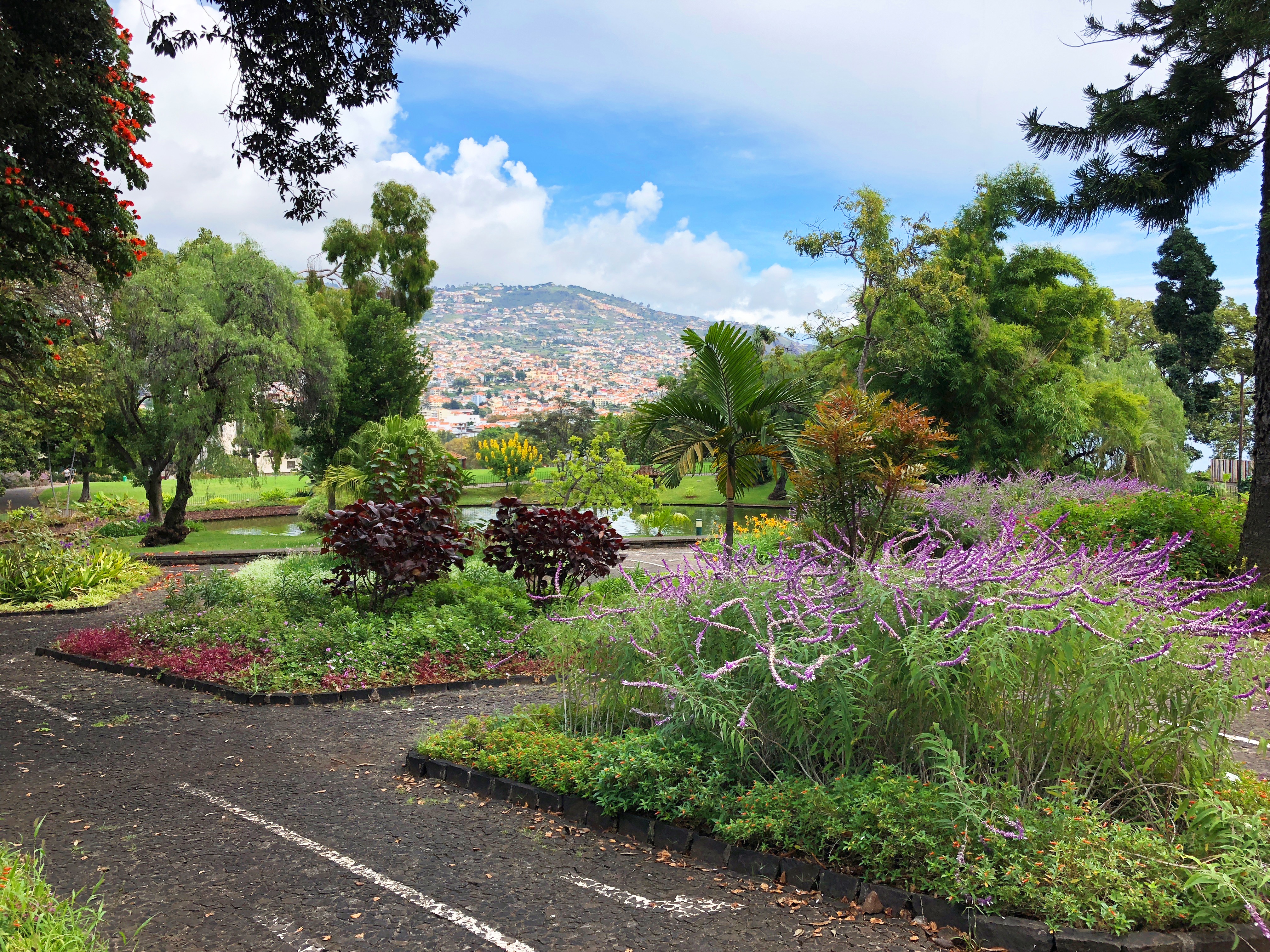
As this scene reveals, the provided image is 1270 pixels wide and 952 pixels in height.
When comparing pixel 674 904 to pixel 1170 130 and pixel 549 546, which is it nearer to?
pixel 549 546

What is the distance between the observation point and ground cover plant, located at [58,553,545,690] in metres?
6.94

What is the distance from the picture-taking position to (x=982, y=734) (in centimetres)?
370

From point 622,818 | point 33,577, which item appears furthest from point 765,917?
point 33,577

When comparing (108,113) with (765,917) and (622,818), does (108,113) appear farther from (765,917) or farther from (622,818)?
(765,917)

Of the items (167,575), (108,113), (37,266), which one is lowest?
(167,575)

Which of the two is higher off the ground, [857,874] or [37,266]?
[37,266]

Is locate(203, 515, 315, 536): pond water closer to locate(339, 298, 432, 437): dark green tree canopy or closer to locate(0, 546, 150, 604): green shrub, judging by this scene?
locate(339, 298, 432, 437): dark green tree canopy

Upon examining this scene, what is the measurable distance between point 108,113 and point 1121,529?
12.0 m

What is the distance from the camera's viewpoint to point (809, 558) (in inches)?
177

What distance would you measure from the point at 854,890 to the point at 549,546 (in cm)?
574

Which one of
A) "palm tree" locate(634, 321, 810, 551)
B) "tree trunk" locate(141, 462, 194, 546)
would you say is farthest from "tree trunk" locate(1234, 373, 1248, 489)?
"tree trunk" locate(141, 462, 194, 546)

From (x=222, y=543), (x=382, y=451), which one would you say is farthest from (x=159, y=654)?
(x=222, y=543)

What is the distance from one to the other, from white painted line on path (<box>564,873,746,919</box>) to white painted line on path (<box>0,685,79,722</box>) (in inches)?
189

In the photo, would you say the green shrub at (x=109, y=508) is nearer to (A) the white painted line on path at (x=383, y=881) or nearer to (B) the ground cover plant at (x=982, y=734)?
(A) the white painted line on path at (x=383, y=881)
